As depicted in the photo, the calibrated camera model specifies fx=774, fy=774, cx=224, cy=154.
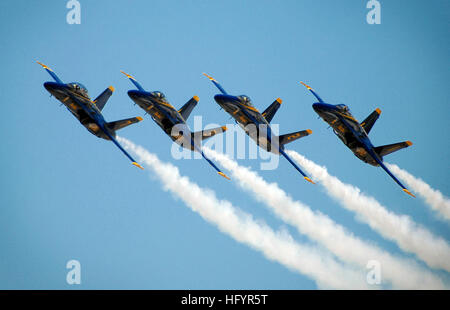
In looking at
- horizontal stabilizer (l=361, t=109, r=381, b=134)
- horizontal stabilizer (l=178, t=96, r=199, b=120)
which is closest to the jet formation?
horizontal stabilizer (l=178, t=96, r=199, b=120)

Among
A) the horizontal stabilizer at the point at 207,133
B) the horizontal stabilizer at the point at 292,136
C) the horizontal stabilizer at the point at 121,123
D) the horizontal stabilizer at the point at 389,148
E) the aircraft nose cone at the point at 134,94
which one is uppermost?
the aircraft nose cone at the point at 134,94

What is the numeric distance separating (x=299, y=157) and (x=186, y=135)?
13403 mm

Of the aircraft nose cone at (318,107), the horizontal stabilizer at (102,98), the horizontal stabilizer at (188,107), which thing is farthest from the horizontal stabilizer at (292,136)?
the horizontal stabilizer at (102,98)

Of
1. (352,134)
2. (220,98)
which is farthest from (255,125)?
(352,134)

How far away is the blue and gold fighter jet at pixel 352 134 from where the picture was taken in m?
68.3

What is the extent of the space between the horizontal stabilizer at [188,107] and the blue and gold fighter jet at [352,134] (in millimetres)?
10691

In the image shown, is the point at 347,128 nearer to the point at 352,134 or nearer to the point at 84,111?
the point at 352,134

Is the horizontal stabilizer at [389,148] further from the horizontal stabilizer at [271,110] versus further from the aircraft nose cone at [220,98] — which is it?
the aircraft nose cone at [220,98]

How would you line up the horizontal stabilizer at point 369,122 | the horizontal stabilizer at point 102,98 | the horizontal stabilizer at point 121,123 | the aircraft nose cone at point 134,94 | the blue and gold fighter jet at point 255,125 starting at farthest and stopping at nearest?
the horizontal stabilizer at point 369,122 → the horizontal stabilizer at point 102,98 → the blue and gold fighter jet at point 255,125 → the aircraft nose cone at point 134,94 → the horizontal stabilizer at point 121,123

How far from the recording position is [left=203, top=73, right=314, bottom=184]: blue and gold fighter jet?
67.1 meters

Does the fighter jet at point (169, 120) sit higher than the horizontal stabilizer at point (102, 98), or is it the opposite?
the horizontal stabilizer at point (102, 98)

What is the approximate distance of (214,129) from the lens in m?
67.8
